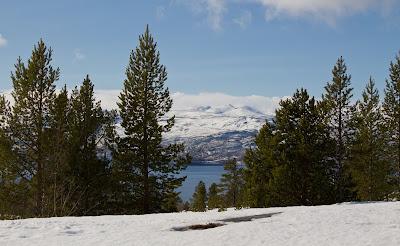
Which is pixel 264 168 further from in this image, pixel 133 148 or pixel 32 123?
pixel 32 123

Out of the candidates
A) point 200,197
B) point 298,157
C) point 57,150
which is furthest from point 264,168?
point 200,197

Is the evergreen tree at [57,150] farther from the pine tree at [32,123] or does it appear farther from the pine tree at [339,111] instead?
the pine tree at [339,111]

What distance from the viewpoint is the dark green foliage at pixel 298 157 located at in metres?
22.9

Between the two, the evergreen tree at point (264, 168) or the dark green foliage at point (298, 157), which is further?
the evergreen tree at point (264, 168)

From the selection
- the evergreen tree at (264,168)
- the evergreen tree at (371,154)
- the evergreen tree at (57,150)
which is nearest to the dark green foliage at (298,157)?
the evergreen tree at (264,168)

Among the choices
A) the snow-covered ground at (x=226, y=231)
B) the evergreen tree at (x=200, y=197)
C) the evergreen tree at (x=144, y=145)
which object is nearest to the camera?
the snow-covered ground at (x=226, y=231)

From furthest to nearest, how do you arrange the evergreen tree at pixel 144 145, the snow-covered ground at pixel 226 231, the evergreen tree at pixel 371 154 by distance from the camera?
the evergreen tree at pixel 371 154, the evergreen tree at pixel 144 145, the snow-covered ground at pixel 226 231

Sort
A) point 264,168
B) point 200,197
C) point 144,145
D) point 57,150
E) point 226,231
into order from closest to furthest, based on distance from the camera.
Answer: point 226,231 < point 57,150 < point 144,145 < point 264,168 < point 200,197

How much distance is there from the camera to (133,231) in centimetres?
1139

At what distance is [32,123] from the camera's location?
63.2 feet

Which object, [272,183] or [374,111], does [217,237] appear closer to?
[272,183]

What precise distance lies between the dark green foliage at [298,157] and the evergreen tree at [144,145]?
6824mm

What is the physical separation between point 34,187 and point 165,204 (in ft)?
28.0

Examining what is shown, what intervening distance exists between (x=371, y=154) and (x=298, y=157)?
40.2 ft
